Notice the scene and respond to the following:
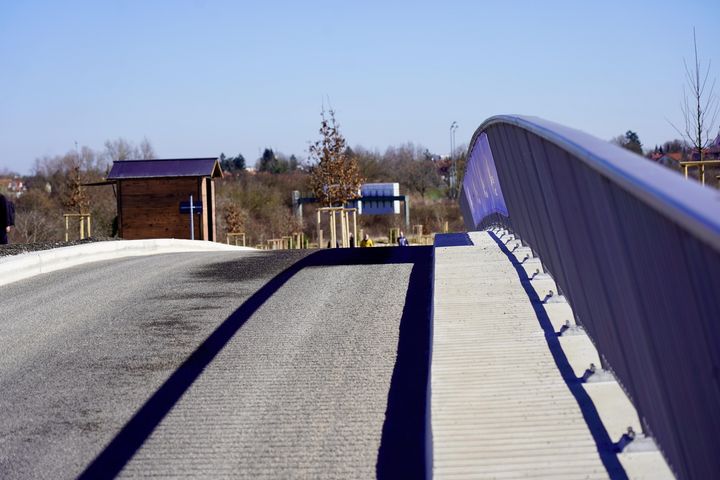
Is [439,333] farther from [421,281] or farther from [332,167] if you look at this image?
[332,167]

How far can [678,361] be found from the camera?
11.4 ft

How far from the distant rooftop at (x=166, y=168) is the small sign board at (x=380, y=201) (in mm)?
44859

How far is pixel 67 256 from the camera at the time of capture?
15375 millimetres

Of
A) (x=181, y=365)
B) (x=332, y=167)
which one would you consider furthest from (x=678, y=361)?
(x=332, y=167)

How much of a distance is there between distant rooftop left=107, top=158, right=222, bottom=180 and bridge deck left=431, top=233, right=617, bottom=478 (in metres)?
29.3

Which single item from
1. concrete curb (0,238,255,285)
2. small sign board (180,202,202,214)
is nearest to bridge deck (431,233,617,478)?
concrete curb (0,238,255,285)

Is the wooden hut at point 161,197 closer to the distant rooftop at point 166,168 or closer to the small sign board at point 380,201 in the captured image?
the distant rooftop at point 166,168

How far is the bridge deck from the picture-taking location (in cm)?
488

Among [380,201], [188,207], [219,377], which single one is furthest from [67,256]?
[380,201]

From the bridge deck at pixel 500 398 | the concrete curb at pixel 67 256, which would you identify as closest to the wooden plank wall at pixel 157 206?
the concrete curb at pixel 67 256

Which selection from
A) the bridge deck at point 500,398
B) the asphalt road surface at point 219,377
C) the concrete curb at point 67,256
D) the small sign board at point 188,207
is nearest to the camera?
the bridge deck at point 500,398

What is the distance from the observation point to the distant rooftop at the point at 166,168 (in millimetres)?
37094

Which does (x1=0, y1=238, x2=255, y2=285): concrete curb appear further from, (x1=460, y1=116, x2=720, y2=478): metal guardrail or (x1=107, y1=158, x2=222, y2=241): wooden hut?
(x1=107, y1=158, x2=222, y2=241): wooden hut

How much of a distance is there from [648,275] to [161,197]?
114ft
